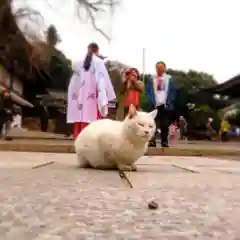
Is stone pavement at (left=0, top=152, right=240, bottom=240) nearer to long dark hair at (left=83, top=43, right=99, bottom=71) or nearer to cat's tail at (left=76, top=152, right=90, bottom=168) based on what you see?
cat's tail at (left=76, top=152, right=90, bottom=168)

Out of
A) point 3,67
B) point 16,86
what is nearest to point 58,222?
point 3,67

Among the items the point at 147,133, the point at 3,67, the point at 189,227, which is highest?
the point at 3,67

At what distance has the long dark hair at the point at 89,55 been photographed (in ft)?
31.5

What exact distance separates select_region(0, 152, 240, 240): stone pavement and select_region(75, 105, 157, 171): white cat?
101cm

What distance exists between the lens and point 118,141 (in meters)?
5.75

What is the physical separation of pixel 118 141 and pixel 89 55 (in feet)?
14.1

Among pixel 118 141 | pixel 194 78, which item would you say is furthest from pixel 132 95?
pixel 194 78

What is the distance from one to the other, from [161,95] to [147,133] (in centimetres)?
476

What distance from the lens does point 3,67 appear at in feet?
93.7

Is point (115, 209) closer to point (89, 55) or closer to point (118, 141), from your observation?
point (118, 141)

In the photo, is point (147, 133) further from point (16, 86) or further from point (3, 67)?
point (16, 86)

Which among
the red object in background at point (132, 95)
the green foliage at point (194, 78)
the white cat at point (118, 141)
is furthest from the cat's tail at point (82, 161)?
the green foliage at point (194, 78)

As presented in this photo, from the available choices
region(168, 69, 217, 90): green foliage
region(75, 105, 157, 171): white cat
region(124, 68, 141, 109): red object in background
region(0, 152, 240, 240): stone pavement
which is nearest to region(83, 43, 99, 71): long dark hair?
region(124, 68, 141, 109): red object in background

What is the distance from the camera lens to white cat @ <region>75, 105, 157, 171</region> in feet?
18.4
